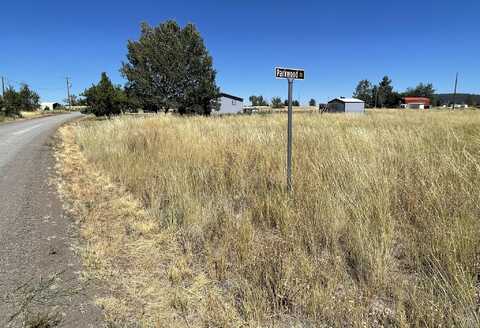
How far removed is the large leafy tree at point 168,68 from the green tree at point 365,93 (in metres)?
79.1

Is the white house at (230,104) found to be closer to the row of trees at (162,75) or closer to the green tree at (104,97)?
the row of trees at (162,75)

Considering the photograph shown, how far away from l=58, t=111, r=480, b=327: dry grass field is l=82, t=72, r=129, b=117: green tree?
25687 millimetres

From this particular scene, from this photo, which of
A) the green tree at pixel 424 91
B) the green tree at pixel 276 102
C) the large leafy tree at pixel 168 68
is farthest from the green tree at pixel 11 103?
the green tree at pixel 424 91

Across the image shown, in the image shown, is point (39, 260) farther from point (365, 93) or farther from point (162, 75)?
point (365, 93)

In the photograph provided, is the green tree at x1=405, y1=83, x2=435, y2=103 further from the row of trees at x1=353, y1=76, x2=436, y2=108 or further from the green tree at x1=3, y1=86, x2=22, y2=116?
the green tree at x1=3, y1=86, x2=22, y2=116

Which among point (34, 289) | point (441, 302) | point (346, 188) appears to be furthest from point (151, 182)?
point (441, 302)

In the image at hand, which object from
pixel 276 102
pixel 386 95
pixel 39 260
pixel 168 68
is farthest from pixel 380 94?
pixel 39 260

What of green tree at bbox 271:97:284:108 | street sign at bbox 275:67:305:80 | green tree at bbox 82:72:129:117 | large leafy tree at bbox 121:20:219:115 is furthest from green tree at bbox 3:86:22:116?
green tree at bbox 271:97:284:108

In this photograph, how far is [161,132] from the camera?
9086 millimetres

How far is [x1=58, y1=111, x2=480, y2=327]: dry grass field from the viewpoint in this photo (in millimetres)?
1932

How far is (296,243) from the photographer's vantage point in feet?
9.00

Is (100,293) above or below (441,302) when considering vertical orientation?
below

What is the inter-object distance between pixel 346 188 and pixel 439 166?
134 cm

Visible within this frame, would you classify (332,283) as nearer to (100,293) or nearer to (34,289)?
(100,293)
